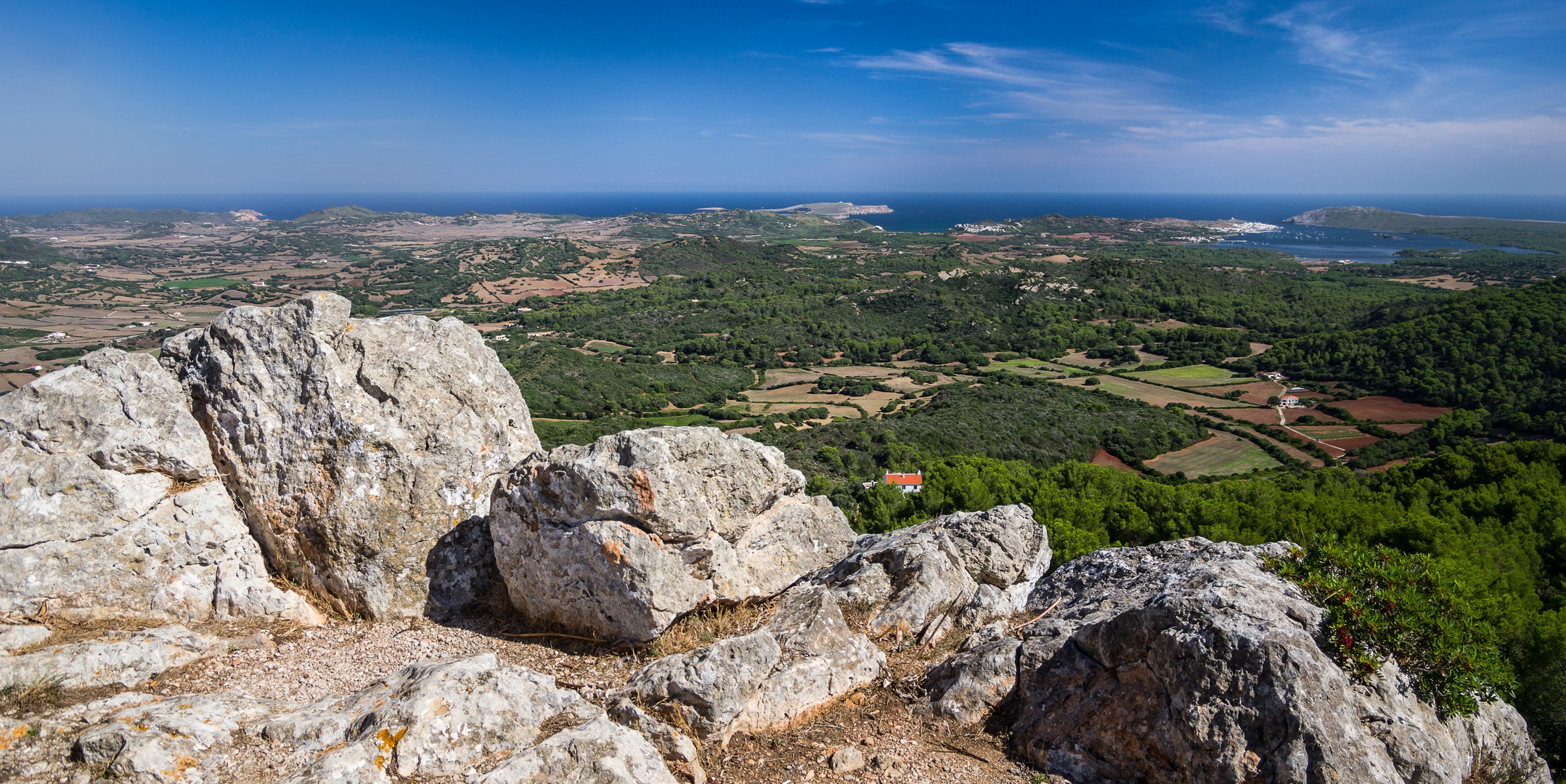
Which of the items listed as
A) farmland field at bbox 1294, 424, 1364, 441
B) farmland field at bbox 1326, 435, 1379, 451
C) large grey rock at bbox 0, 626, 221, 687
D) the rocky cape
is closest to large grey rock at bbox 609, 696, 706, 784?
the rocky cape

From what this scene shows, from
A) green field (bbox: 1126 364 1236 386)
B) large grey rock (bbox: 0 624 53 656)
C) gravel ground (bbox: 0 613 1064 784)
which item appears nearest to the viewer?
gravel ground (bbox: 0 613 1064 784)

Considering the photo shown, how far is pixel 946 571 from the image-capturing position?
11.0m

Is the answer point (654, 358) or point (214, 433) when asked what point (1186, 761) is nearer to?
point (214, 433)

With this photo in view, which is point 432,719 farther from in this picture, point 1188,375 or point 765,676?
point 1188,375

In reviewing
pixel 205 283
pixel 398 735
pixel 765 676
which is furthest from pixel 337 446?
pixel 205 283

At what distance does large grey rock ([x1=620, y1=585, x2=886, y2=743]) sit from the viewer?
771 cm

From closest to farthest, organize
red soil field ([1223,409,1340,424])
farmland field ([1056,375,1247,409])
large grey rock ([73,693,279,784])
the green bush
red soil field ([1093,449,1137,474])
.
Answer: large grey rock ([73,693,279,784]), the green bush, red soil field ([1093,449,1137,474]), red soil field ([1223,409,1340,424]), farmland field ([1056,375,1247,409])

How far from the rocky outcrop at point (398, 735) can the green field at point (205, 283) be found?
Result: 569ft

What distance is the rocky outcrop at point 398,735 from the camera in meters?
6.23

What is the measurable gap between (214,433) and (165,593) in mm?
2481

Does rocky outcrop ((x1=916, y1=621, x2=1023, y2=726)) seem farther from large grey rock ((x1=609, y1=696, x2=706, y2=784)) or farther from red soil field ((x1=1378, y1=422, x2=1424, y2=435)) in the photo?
red soil field ((x1=1378, y1=422, x2=1424, y2=435))

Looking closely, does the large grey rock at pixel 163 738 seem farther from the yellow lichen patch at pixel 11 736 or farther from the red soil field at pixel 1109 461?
the red soil field at pixel 1109 461

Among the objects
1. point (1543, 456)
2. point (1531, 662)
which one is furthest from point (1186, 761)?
point (1543, 456)

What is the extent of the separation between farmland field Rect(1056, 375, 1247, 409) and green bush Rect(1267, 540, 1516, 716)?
71.4 m
